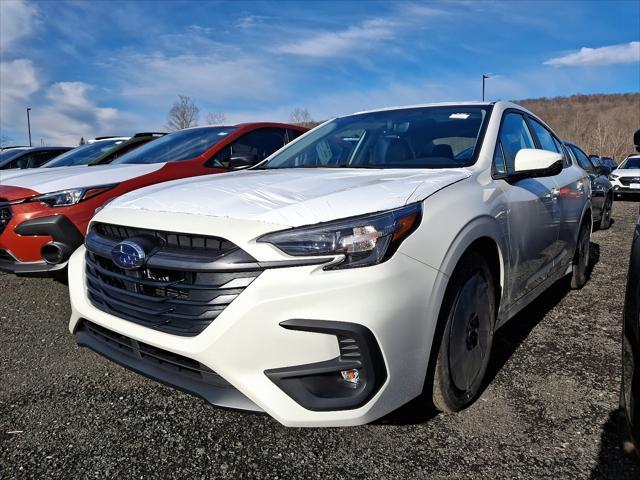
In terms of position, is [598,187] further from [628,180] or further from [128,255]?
[128,255]

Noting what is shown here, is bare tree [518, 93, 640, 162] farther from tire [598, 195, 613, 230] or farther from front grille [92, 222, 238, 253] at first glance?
front grille [92, 222, 238, 253]

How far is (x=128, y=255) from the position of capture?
6.57 ft

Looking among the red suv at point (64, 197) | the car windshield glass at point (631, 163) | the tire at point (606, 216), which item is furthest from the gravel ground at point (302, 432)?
the car windshield glass at point (631, 163)

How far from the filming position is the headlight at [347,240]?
5.86 feet

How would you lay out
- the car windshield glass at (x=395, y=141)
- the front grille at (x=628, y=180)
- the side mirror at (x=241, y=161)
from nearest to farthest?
1. the car windshield glass at (x=395, y=141)
2. the side mirror at (x=241, y=161)
3. the front grille at (x=628, y=180)

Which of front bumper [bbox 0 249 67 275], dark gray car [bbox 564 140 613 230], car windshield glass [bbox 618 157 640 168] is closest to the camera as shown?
front bumper [bbox 0 249 67 275]

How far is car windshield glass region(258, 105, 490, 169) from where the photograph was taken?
280 cm

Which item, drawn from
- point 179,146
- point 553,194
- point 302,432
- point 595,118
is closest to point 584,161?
point 553,194

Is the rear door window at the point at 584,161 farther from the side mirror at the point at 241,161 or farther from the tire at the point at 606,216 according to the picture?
the side mirror at the point at 241,161

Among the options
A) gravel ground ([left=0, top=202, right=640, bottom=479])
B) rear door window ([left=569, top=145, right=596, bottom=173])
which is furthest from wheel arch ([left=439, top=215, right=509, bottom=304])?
rear door window ([left=569, top=145, right=596, bottom=173])

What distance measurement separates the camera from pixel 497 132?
285 centimetres

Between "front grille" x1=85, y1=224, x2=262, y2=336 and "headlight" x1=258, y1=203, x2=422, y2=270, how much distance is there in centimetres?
15

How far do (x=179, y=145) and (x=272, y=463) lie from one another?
3.84 meters

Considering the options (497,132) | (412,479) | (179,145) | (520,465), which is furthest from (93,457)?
(179,145)
